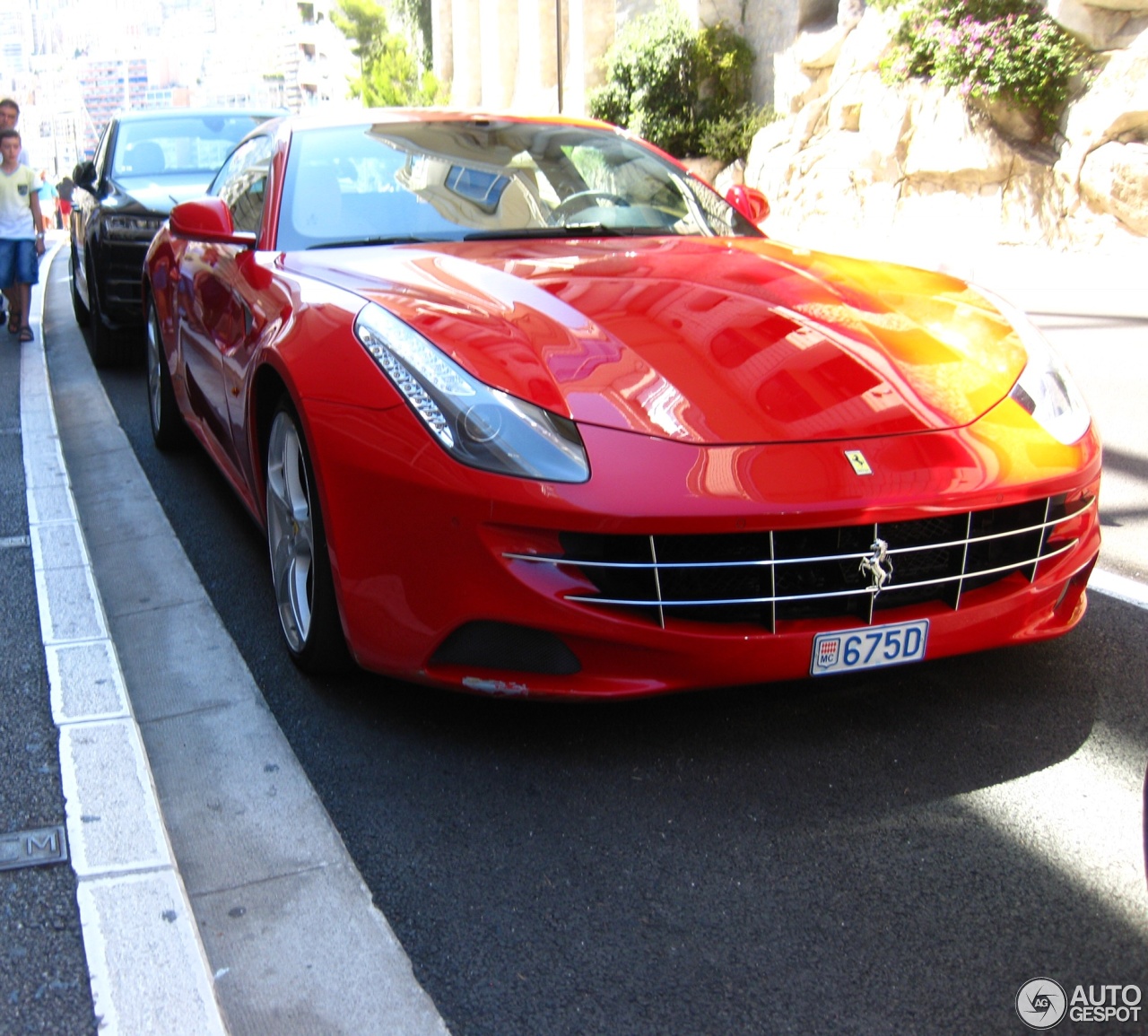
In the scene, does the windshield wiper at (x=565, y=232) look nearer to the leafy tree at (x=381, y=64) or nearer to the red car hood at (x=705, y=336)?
the red car hood at (x=705, y=336)

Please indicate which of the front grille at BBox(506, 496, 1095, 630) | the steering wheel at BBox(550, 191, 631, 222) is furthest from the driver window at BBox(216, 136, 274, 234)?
the front grille at BBox(506, 496, 1095, 630)

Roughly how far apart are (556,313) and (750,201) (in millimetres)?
1930

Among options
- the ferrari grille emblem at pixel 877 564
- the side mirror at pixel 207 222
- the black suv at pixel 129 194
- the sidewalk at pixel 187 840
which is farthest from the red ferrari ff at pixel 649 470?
the black suv at pixel 129 194

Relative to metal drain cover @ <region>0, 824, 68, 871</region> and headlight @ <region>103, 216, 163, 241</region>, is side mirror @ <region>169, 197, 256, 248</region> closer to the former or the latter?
metal drain cover @ <region>0, 824, 68, 871</region>

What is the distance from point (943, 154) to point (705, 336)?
18.2 meters

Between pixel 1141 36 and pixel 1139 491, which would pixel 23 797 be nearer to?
pixel 1139 491

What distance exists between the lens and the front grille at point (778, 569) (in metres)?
2.54

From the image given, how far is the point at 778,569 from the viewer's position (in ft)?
8.47

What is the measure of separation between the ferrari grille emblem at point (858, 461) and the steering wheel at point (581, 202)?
1.78m

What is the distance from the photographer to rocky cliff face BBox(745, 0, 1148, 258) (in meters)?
17.0

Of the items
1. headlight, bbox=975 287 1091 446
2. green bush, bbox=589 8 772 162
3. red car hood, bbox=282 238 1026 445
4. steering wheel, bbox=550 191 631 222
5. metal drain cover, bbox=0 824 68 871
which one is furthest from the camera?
green bush, bbox=589 8 772 162

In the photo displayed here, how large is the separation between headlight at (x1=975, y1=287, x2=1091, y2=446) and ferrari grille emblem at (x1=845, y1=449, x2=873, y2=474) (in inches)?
21.1

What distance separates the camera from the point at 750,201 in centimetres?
473

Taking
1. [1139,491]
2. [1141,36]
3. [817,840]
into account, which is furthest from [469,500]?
[1141,36]
